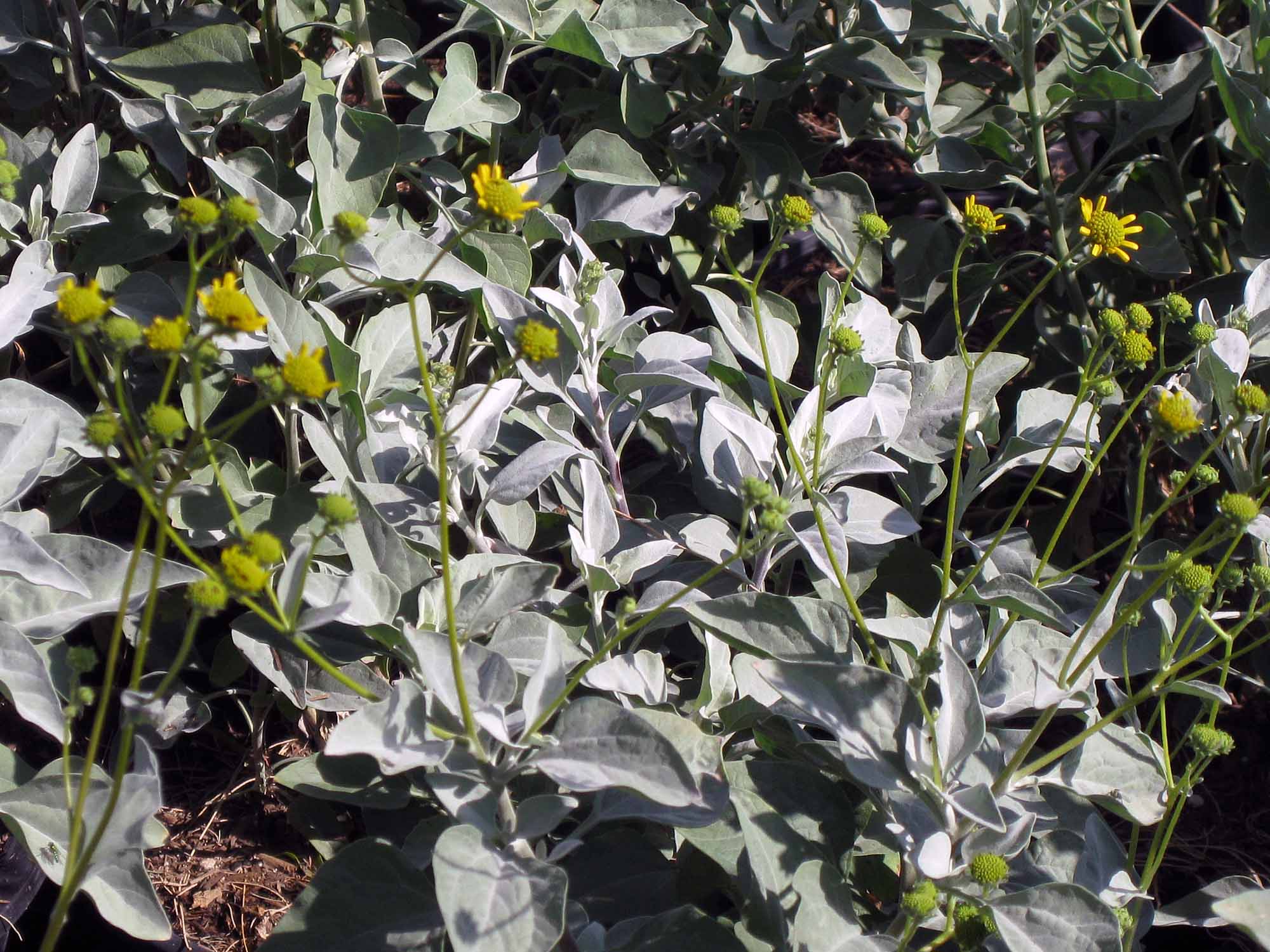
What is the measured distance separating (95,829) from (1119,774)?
1372mm

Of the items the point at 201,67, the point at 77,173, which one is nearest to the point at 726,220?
the point at 201,67

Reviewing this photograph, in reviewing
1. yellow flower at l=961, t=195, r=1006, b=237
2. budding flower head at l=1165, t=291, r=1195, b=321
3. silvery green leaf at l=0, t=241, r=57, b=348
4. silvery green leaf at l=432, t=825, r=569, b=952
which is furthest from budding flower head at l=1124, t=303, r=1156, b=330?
silvery green leaf at l=0, t=241, r=57, b=348

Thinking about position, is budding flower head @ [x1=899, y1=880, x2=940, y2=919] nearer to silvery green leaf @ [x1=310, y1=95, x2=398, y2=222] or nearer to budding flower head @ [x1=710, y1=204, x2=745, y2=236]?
budding flower head @ [x1=710, y1=204, x2=745, y2=236]

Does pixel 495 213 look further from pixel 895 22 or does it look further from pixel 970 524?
pixel 970 524

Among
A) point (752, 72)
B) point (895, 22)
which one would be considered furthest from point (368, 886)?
point (895, 22)

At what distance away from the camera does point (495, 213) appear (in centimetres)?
113

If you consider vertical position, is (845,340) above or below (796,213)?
below

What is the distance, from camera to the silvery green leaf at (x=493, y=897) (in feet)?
3.88

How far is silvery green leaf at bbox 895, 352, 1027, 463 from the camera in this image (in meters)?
1.93

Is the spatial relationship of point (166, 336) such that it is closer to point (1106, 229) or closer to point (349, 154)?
point (349, 154)

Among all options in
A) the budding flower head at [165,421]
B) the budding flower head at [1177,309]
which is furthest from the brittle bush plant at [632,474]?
the budding flower head at [1177,309]

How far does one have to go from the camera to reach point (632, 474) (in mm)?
2178

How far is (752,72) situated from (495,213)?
1.06 m

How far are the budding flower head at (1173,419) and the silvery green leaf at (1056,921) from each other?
0.57 meters
